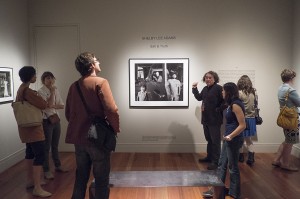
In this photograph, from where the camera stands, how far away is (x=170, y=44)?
5566 millimetres

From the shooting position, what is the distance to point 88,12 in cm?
556

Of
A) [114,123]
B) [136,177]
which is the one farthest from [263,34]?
[114,123]

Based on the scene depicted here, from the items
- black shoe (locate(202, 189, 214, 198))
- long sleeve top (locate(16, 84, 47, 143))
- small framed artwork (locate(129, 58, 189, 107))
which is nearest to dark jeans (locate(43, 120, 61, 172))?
long sleeve top (locate(16, 84, 47, 143))

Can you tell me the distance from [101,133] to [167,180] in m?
1.21

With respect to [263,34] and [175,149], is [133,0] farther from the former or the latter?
[175,149]

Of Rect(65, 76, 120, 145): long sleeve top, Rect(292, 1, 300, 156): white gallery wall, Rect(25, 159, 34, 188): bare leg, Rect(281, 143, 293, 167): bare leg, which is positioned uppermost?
Rect(292, 1, 300, 156): white gallery wall

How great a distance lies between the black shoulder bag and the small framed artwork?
3.15m

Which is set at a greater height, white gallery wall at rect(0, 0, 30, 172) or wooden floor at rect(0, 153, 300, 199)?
white gallery wall at rect(0, 0, 30, 172)

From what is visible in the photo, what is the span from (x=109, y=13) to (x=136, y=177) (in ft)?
11.3

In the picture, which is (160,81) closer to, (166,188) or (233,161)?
(166,188)

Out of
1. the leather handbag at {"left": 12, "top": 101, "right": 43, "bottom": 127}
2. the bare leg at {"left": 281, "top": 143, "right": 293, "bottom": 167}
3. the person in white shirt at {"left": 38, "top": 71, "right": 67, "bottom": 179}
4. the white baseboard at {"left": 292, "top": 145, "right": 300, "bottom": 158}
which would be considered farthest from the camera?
the white baseboard at {"left": 292, "top": 145, "right": 300, "bottom": 158}

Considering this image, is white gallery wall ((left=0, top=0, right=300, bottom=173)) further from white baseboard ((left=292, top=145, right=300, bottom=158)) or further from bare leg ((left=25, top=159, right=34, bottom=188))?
bare leg ((left=25, top=159, right=34, bottom=188))

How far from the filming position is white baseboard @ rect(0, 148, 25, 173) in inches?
180

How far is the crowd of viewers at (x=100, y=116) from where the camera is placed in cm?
245
